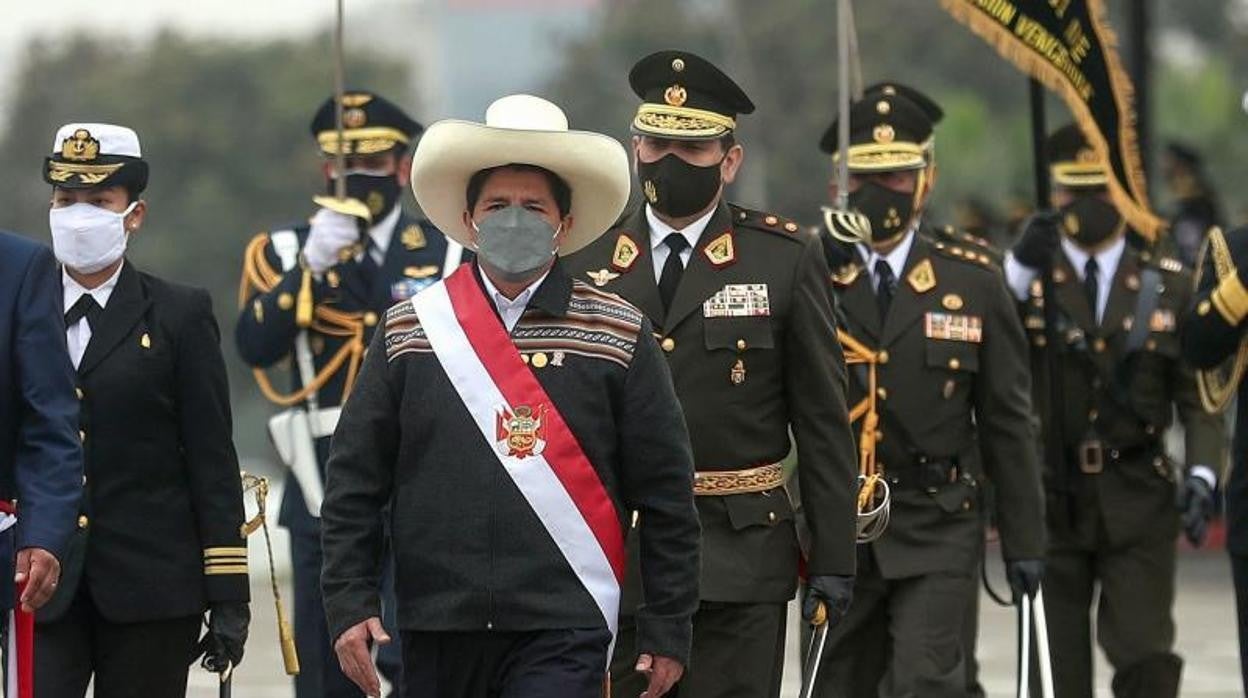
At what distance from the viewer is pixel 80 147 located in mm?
9453

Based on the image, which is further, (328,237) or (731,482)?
(328,237)

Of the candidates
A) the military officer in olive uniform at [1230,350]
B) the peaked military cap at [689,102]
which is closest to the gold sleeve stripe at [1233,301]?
the military officer in olive uniform at [1230,350]

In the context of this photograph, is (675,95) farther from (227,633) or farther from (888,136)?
(888,136)

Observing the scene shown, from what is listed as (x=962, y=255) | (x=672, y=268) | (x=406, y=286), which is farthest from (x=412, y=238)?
(x=672, y=268)

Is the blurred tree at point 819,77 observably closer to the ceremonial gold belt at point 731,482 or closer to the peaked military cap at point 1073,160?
the peaked military cap at point 1073,160

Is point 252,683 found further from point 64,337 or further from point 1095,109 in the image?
point 64,337

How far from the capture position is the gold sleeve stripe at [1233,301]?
10.3 metres

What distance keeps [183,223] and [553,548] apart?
65363 millimetres

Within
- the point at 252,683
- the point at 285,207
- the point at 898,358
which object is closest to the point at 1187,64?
the point at 285,207

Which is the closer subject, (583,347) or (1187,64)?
(583,347)

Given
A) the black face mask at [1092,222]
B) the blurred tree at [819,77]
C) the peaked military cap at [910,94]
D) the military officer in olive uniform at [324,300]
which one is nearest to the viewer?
the military officer in olive uniform at [324,300]

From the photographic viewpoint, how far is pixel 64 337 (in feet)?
28.6

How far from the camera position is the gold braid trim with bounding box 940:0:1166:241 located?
40.5ft

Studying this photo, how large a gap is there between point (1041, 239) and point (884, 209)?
118 centimetres
